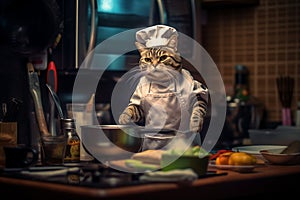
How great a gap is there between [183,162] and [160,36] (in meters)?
0.49

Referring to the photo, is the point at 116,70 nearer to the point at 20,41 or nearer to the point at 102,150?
the point at 20,41

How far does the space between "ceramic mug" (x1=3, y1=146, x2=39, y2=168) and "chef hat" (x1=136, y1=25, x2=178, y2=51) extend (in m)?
0.49

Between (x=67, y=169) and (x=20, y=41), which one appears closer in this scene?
(x=67, y=169)

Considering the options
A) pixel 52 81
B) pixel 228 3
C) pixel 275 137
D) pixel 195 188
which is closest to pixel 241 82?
pixel 228 3

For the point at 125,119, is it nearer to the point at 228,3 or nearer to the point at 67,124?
the point at 67,124

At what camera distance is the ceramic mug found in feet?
4.87

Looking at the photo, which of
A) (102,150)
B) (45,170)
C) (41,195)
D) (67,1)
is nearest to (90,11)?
(67,1)

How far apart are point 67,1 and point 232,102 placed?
1380mm

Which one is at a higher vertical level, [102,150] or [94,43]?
[94,43]

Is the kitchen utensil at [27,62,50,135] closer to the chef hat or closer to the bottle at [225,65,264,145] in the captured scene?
the chef hat

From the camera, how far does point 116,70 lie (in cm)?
244

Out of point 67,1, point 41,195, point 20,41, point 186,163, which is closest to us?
point 41,195

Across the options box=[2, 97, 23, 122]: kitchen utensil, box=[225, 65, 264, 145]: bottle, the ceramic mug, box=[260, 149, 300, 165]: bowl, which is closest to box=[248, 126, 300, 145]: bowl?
box=[225, 65, 264, 145]: bottle

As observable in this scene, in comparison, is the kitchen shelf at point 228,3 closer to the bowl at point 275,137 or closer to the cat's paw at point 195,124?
the bowl at point 275,137
